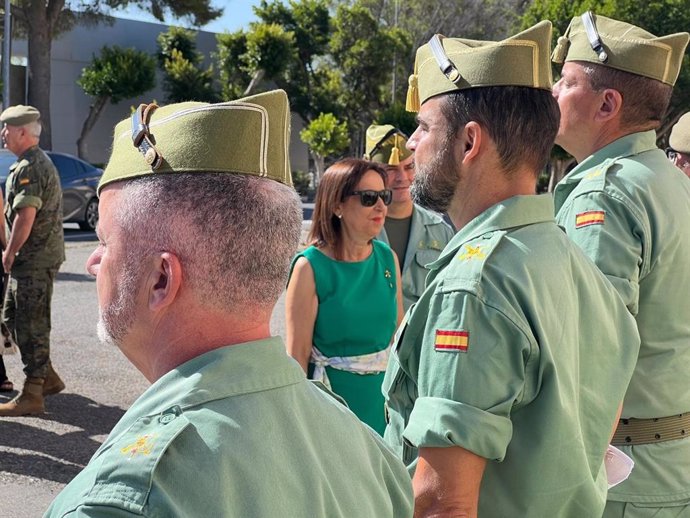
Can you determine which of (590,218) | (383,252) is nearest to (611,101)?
(590,218)

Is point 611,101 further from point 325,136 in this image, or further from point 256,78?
point 256,78

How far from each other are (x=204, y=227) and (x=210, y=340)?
0.17 meters

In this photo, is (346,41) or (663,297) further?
(346,41)

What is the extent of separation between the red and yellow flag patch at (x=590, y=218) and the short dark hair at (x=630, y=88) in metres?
0.43

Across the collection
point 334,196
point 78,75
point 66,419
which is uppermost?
point 334,196

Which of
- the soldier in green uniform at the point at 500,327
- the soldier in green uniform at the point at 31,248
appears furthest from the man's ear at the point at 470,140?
the soldier in green uniform at the point at 31,248

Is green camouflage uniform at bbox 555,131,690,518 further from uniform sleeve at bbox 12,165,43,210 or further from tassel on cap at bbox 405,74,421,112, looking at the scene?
uniform sleeve at bbox 12,165,43,210

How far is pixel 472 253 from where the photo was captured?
1896mm

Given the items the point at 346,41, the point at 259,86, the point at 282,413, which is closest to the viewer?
the point at 282,413

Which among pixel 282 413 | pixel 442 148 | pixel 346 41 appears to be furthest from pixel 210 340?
pixel 346 41

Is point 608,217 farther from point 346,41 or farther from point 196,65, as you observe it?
point 346,41

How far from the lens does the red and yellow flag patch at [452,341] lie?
178 centimetres

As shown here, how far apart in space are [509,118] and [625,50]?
3.22 feet

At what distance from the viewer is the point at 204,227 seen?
133 centimetres
